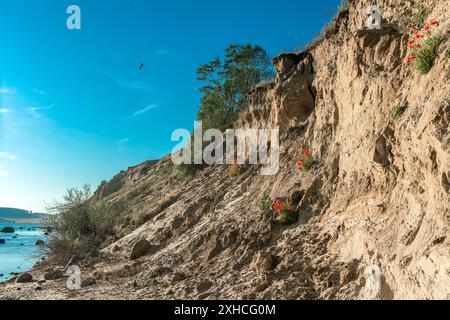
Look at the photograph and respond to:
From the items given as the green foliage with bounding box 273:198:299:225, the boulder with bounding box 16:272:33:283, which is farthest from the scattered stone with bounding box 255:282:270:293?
the boulder with bounding box 16:272:33:283

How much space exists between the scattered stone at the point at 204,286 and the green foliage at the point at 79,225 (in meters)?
9.31

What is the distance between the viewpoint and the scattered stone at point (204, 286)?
26.5 ft

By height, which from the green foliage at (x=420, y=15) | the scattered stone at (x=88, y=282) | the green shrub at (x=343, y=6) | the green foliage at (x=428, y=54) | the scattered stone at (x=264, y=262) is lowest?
the scattered stone at (x=88, y=282)

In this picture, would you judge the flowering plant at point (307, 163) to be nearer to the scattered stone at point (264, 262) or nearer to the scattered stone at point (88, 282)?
the scattered stone at point (264, 262)

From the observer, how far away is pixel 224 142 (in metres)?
20.1

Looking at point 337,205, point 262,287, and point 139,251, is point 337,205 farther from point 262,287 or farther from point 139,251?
point 139,251

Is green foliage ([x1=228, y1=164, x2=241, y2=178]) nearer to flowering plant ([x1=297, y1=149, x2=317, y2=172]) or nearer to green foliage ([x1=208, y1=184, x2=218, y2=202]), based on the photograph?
green foliage ([x1=208, y1=184, x2=218, y2=202])

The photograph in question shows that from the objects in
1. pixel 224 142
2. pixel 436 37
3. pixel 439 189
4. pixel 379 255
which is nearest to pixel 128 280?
pixel 379 255

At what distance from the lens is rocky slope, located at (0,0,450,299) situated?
16.6 ft

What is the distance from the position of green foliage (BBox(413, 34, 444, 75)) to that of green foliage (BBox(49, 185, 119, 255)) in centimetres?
1429

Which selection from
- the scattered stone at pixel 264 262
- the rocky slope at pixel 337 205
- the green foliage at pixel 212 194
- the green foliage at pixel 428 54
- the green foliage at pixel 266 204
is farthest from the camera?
the green foliage at pixel 212 194

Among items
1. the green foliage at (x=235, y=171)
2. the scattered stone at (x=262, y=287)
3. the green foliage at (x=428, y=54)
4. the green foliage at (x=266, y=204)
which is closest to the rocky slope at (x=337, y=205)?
the scattered stone at (x=262, y=287)

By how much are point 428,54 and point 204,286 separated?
6103mm

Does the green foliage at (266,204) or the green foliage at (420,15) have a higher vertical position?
the green foliage at (420,15)
